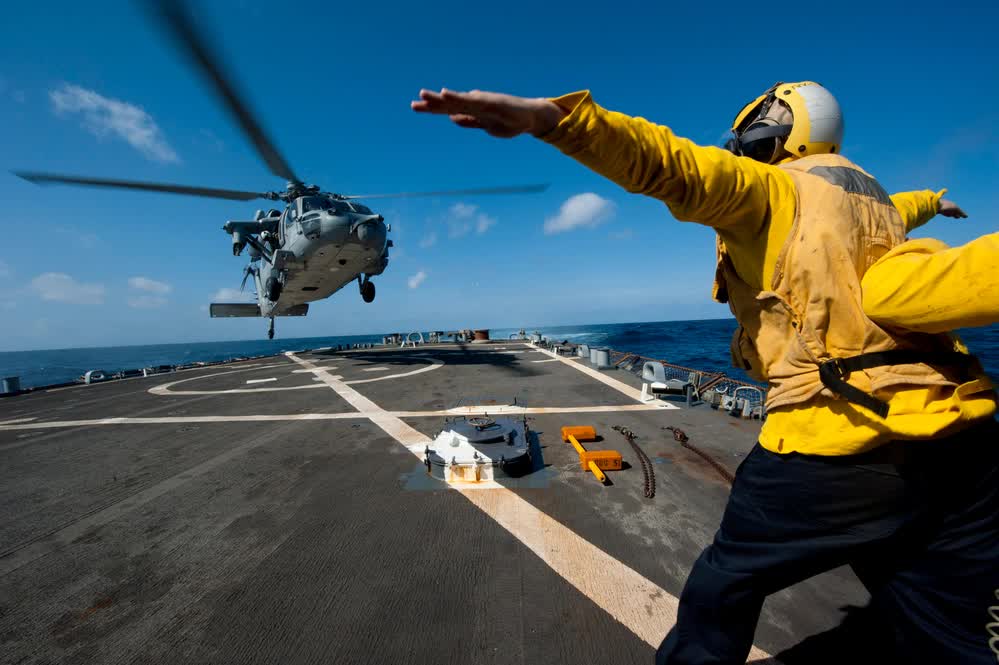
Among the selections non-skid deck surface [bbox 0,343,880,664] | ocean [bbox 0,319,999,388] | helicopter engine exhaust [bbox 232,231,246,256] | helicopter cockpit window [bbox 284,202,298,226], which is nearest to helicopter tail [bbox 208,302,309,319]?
helicopter engine exhaust [bbox 232,231,246,256]

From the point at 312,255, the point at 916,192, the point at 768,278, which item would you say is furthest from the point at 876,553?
the point at 312,255

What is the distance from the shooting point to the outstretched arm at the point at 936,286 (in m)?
1.11

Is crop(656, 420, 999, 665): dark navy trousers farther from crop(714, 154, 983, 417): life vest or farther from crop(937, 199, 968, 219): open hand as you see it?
crop(937, 199, 968, 219): open hand

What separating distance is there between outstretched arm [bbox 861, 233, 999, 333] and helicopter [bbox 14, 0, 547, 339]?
7.84 meters

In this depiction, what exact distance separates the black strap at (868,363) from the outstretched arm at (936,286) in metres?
0.14

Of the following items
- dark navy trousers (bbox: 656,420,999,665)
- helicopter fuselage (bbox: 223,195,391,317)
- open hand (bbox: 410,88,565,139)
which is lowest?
dark navy trousers (bbox: 656,420,999,665)

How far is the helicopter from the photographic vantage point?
10.5 m

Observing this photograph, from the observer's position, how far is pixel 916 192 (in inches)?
93.6

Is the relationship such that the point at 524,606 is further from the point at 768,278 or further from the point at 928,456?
the point at 768,278

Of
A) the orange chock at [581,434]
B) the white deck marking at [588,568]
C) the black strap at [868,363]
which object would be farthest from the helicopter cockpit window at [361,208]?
the black strap at [868,363]

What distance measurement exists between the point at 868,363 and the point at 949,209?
209 centimetres

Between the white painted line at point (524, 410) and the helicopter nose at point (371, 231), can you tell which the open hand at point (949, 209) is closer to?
the white painted line at point (524, 410)

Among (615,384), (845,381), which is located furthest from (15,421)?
(845,381)

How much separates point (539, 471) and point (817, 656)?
9.27 ft
